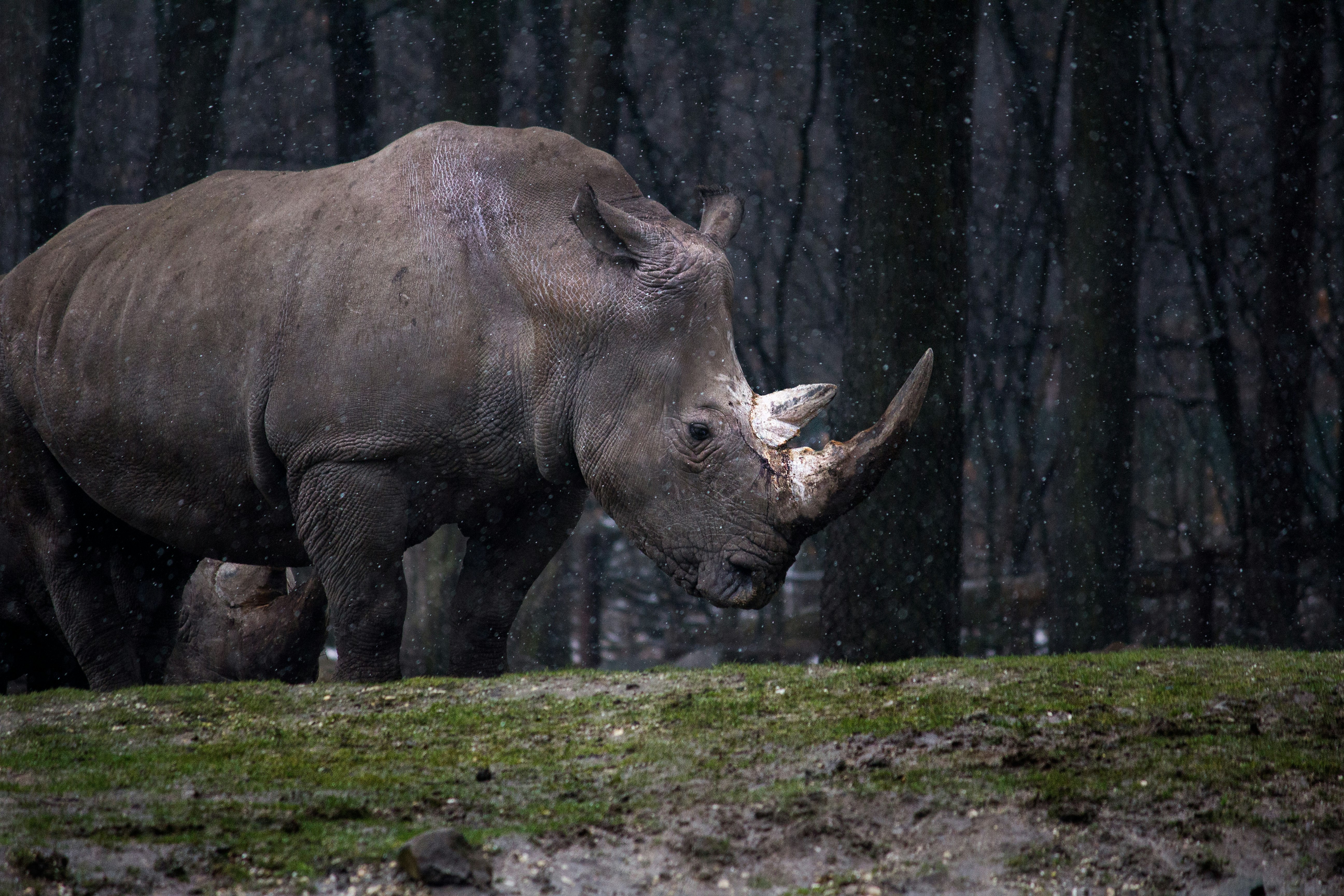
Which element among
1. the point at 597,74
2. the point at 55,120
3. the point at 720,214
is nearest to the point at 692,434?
the point at 720,214

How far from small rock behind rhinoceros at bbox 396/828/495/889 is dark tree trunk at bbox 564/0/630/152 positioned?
6.36 m

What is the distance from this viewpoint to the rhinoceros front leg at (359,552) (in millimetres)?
5074

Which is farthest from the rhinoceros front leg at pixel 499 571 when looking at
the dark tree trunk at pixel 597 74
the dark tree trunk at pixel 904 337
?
the dark tree trunk at pixel 597 74

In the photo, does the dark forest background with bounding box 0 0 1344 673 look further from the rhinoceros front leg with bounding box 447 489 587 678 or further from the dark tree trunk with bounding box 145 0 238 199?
the rhinoceros front leg with bounding box 447 489 587 678

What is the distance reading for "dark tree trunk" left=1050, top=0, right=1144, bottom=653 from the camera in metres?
8.90

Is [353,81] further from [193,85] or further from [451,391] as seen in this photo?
[451,391]

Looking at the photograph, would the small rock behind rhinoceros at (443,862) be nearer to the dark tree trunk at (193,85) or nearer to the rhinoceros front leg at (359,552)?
the rhinoceros front leg at (359,552)

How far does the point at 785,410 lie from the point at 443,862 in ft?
8.47

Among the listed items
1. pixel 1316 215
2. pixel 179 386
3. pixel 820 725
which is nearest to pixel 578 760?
pixel 820 725

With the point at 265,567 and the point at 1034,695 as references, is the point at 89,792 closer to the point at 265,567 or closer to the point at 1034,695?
the point at 1034,695

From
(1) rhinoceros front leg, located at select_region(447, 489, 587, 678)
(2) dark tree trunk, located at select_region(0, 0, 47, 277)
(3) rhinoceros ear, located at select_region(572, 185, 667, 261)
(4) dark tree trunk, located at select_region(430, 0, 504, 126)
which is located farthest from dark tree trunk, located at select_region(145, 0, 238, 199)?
(3) rhinoceros ear, located at select_region(572, 185, 667, 261)

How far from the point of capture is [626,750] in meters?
3.71

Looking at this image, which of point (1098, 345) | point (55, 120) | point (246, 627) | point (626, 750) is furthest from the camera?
point (55, 120)

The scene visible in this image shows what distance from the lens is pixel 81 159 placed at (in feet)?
37.6
